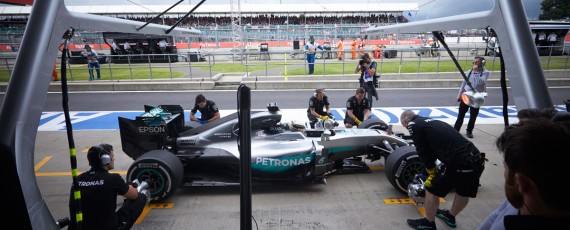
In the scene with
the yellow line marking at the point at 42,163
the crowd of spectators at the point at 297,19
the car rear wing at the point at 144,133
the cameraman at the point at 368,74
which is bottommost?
the yellow line marking at the point at 42,163

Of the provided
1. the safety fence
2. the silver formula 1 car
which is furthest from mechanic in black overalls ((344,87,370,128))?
the safety fence

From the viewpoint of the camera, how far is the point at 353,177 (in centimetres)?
523

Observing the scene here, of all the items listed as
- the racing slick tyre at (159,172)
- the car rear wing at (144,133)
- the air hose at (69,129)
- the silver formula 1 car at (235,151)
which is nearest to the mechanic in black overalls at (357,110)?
the silver formula 1 car at (235,151)

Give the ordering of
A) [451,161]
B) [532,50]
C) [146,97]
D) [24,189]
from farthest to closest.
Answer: [146,97] < [451,161] < [532,50] < [24,189]

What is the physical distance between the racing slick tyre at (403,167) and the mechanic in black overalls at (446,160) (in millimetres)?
715

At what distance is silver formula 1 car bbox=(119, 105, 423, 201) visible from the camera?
4320 mm

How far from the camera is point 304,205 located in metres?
4.36

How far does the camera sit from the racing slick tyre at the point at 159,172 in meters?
4.19

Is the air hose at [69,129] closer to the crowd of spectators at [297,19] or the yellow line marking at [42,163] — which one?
the yellow line marking at [42,163]

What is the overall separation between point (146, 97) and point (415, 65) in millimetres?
14417

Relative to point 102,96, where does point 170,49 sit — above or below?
above

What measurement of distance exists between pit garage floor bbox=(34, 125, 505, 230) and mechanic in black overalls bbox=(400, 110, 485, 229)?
0.65 metres

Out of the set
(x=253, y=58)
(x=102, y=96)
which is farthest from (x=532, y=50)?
(x=253, y=58)

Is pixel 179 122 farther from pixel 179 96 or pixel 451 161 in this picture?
pixel 179 96
